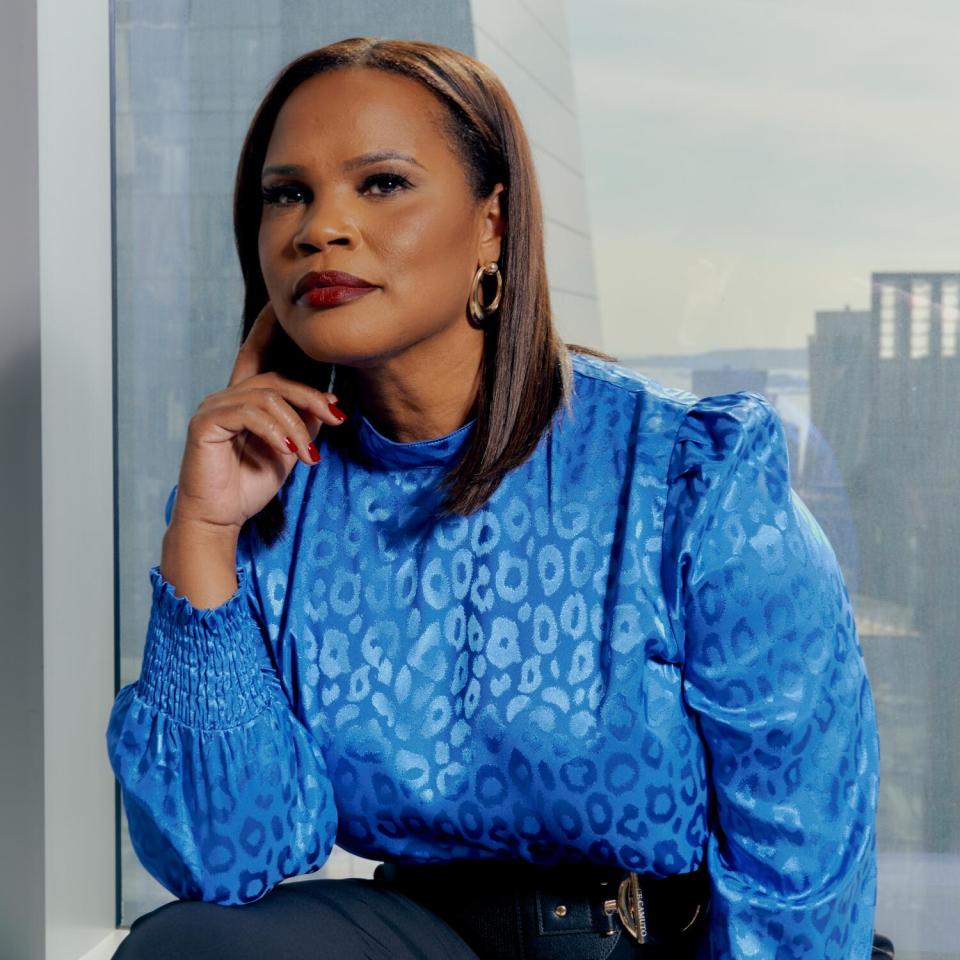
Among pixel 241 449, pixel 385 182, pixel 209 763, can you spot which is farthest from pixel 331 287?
pixel 209 763

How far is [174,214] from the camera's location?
2205 millimetres

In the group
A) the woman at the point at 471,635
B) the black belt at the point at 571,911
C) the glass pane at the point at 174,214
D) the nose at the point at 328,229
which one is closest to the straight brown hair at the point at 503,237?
the woman at the point at 471,635

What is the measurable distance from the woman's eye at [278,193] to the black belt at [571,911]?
A: 0.64 meters

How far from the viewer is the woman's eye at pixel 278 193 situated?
1.18m

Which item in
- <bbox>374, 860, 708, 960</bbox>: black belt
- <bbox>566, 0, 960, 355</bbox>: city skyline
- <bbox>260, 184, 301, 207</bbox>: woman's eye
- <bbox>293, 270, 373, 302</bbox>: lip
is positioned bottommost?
<bbox>374, 860, 708, 960</bbox>: black belt

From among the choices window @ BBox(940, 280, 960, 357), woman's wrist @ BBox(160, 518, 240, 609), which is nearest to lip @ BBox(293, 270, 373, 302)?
woman's wrist @ BBox(160, 518, 240, 609)

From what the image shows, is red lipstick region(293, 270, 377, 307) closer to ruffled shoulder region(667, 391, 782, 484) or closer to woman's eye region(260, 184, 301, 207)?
woman's eye region(260, 184, 301, 207)

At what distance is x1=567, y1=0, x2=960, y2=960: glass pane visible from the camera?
6.52 ft

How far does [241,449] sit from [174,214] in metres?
1.06

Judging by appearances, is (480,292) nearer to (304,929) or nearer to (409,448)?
(409,448)

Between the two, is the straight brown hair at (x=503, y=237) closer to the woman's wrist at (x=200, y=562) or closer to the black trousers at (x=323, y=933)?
the woman's wrist at (x=200, y=562)

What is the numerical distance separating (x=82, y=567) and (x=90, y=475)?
0.50 ft

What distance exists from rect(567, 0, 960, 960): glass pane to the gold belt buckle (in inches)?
40.4

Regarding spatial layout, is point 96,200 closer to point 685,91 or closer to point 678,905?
point 685,91
